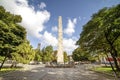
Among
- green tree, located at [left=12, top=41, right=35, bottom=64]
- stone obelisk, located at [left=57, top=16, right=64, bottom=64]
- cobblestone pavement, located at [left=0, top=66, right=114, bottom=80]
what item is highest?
stone obelisk, located at [left=57, top=16, right=64, bottom=64]

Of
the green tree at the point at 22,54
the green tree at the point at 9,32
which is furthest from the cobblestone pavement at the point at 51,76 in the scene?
the green tree at the point at 9,32

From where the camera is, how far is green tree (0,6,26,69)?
21625 millimetres

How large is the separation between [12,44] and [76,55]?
69426 mm

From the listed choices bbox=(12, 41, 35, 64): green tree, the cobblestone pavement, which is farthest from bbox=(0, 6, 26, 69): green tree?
the cobblestone pavement

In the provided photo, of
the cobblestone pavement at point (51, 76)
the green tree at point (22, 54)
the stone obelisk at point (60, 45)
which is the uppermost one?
the stone obelisk at point (60, 45)

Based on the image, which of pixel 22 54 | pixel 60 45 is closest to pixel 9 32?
pixel 22 54

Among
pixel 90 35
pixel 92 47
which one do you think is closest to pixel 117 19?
pixel 90 35

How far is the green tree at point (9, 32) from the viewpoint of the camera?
2162cm

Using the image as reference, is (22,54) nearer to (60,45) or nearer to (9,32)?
(60,45)

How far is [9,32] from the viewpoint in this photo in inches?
881

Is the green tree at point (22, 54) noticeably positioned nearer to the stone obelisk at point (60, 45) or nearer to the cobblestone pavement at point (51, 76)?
the cobblestone pavement at point (51, 76)

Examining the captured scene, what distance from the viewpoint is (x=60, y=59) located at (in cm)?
4994

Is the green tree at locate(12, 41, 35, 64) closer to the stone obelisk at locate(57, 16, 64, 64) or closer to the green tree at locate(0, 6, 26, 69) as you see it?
the green tree at locate(0, 6, 26, 69)

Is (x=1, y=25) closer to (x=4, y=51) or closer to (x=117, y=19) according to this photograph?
(x=4, y=51)
